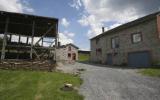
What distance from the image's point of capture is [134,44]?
26.0 metres

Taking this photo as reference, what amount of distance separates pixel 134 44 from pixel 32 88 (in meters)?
19.5

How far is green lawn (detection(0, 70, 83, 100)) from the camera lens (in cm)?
941

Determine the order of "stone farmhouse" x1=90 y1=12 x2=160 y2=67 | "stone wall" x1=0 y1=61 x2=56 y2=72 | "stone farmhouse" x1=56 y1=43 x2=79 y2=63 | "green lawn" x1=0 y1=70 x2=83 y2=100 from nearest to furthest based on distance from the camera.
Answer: "green lawn" x1=0 y1=70 x2=83 y2=100 < "stone wall" x1=0 y1=61 x2=56 y2=72 < "stone farmhouse" x1=90 y1=12 x2=160 y2=67 < "stone farmhouse" x1=56 y1=43 x2=79 y2=63

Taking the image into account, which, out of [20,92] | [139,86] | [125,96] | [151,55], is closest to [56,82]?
[20,92]

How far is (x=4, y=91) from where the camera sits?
33.7 feet

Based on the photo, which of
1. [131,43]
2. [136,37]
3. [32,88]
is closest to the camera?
[32,88]

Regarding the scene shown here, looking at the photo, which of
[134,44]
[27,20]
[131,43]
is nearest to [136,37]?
[134,44]

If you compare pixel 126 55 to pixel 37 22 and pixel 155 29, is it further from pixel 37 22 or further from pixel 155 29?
pixel 37 22

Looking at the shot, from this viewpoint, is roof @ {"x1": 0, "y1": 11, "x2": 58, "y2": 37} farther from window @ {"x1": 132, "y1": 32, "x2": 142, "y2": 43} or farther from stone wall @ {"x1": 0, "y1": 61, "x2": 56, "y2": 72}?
window @ {"x1": 132, "y1": 32, "x2": 142, "y2": 43}

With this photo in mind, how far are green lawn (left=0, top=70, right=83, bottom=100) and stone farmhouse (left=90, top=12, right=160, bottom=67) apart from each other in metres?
14.6

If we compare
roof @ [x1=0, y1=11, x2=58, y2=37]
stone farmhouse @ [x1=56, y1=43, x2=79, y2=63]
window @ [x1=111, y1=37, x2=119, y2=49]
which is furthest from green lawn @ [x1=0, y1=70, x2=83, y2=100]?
stone farmhouse @ [x1=56, y1=43, x2=79, y2=63]

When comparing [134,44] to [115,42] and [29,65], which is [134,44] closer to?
[115,42]

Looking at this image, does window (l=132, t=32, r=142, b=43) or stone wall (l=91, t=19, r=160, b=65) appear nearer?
stone wall (l=91, t=19, r=160, b=65)

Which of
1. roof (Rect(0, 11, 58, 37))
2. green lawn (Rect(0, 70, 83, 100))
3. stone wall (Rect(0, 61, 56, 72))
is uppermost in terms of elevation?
roof (Rect(0, 11, 58, 37))
